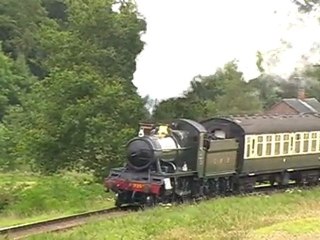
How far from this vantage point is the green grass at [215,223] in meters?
18.2

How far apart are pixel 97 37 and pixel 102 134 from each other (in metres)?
5.29

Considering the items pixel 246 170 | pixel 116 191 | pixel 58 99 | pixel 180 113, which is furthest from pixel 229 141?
pixel 58 99

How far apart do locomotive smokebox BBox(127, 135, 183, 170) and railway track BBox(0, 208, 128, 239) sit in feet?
4.69

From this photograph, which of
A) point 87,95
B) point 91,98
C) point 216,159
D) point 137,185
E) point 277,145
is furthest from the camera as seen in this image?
point 87,95

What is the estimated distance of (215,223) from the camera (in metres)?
20.0

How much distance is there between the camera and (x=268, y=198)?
80.5 ft

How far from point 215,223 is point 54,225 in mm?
3792

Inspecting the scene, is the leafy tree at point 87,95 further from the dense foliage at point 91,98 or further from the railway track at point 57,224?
the railway track at point 57,224

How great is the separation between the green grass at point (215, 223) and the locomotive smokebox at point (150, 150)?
161cm

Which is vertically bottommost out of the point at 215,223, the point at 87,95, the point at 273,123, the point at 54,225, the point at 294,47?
the point at 54,225

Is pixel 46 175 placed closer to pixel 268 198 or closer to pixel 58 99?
pixel 58 99

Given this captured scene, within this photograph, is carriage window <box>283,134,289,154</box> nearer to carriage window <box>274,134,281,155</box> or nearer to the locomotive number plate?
carriage window <box>274,134,281,155</box>

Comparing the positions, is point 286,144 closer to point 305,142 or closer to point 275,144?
point 275,144

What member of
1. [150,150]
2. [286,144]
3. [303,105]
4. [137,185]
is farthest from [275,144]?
[303,105]
